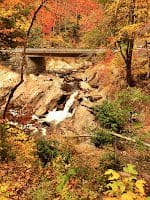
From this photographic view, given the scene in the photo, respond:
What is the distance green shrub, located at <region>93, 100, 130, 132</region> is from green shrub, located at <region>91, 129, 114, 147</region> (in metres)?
0.81

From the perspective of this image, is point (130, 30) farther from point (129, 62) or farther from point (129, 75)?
point (129, 75)

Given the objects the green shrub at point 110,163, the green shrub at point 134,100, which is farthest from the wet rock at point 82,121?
the green shrub at point 110,163

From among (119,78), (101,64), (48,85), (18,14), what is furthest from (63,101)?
(18,14)

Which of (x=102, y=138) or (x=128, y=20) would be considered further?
(x=128, y=20)

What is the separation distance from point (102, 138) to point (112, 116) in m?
1.91

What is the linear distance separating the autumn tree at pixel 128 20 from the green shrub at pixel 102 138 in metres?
5.89

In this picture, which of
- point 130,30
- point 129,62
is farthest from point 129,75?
point 130,30

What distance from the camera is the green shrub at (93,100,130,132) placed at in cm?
1612

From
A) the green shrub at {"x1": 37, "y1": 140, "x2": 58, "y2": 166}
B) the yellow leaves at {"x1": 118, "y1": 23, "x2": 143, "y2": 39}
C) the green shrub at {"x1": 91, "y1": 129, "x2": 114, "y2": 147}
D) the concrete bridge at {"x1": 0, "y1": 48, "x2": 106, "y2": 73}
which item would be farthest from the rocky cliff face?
the yellow leaves at {"x1": 118, "y1": 23, "x2": 143, "y2": 39}

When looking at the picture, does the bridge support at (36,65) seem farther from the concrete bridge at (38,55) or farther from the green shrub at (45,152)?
the green shrub at (45,152)

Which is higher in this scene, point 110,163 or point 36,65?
point 36,65

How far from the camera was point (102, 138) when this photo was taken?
49.0 ft

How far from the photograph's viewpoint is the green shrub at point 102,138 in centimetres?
1490

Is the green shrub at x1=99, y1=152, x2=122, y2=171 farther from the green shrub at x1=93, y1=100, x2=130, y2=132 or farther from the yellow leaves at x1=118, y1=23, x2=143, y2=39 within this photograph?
the yellow leaves at x1=118, y1=23, x2=143, y2=39
